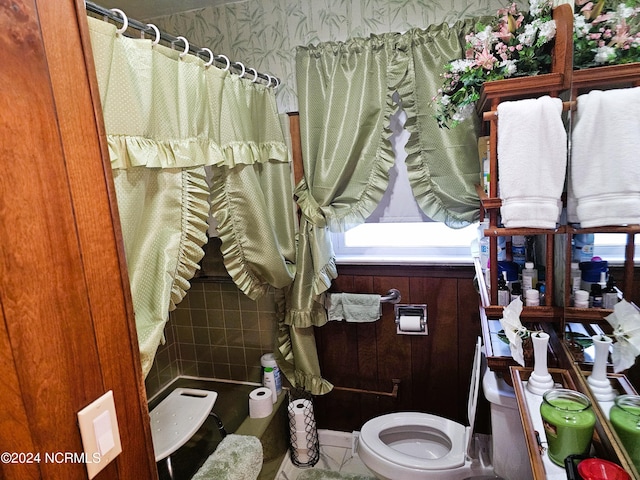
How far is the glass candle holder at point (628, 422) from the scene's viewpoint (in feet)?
2.44

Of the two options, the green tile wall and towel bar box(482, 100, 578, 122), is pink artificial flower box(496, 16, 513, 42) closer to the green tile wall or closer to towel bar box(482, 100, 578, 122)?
towel bar box(482, 100, 578, 122)

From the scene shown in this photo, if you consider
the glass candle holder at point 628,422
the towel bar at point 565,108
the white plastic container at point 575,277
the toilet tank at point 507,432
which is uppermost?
the towel bar at point 565,108

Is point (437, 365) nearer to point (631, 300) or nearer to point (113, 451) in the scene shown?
point (631, 300)

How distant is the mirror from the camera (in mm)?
798

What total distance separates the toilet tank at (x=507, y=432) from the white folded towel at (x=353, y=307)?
0.75 m

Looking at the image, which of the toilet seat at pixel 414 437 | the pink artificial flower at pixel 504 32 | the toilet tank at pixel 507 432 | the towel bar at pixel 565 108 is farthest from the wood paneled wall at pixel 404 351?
the pink artificial flower at pixel 504 32

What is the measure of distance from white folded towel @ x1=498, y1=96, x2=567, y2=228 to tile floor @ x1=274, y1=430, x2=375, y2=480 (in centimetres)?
164

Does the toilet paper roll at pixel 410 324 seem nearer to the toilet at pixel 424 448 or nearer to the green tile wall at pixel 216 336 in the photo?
the toilet at pixel 424 448

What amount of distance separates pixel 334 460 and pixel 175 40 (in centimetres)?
215

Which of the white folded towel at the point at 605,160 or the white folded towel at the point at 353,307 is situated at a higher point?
the white folded towel at the point at 605,160

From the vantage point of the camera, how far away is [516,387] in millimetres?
1116

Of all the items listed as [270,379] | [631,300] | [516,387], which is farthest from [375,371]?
[631,300]

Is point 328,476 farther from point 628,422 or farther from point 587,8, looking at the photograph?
point 587,8

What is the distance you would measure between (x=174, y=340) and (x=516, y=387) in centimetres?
202
